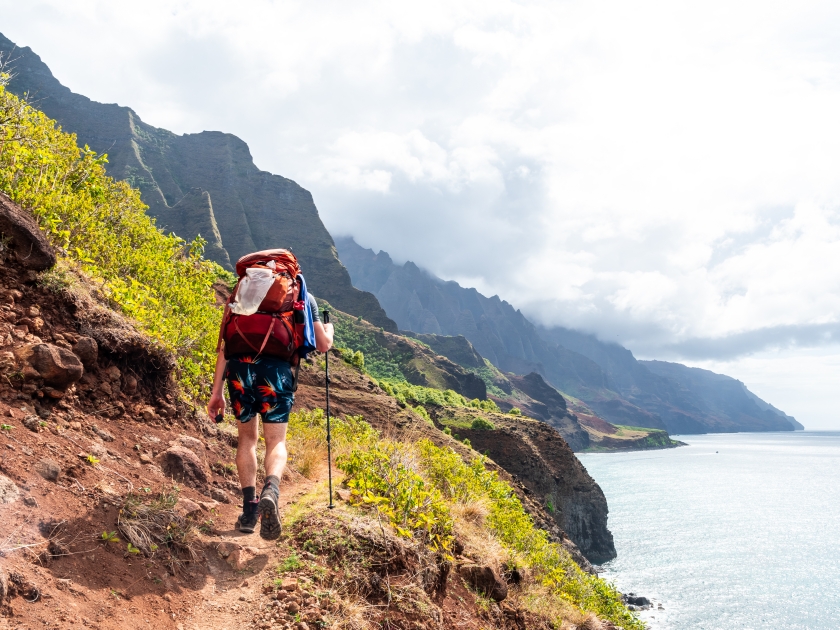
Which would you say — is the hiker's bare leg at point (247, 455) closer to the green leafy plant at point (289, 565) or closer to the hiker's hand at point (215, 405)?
the hiker's hand at point (215, 405)

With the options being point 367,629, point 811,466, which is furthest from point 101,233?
point 811,466

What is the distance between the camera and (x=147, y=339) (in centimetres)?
569

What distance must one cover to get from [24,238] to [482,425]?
1457 inches

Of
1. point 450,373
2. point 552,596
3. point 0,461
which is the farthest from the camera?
point 450,373

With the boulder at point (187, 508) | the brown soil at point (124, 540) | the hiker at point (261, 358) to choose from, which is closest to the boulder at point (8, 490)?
the brown soil at point (124, 540)

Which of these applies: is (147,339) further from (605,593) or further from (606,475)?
(606,475)

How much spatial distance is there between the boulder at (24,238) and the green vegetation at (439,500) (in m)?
3.91

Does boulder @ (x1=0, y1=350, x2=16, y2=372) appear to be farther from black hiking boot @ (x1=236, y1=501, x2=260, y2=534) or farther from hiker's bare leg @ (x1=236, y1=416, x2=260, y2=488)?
black hiking boot @ (x1=236, y1=501, x2=260, y2=534)

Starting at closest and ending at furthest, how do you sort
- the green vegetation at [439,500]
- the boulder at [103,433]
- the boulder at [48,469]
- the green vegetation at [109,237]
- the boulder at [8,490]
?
the boulder at [8,490] → the boulder at [48,469] → the boulder at [103,433] → the green vegetation at [439,500] → the green vegetation at [109,237]

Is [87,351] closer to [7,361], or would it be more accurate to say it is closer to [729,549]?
[7,361]

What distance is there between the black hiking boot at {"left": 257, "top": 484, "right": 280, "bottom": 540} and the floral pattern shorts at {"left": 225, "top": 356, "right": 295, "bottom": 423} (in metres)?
0.58

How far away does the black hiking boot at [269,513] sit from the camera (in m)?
3.61

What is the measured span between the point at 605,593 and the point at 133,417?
10762 millimetres

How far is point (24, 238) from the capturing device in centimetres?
479
